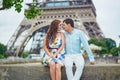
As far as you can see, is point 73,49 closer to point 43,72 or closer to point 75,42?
point 75,42

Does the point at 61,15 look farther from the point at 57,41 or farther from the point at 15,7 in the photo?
the point at 57,41

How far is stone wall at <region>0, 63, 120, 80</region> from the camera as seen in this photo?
7371 mm

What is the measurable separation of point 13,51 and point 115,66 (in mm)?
75067

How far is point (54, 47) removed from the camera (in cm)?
720

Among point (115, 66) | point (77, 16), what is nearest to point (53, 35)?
point (115, 66)

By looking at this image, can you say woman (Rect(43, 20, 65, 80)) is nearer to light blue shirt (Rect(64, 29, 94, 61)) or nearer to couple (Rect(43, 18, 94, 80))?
couple (Rect(43, 18, 94, 80))

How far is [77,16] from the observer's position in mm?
72312

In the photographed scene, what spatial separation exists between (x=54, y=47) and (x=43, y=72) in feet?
2.17

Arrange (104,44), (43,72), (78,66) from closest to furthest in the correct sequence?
(78,66) < (43,72) < (104,44)

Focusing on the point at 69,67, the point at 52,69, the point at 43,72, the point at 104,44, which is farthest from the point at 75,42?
the point at 104,44

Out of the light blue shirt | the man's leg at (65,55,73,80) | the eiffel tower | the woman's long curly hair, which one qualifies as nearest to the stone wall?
the man's leg at (65,55,73,80)

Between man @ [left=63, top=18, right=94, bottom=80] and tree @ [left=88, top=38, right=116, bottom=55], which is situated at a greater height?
man @ [left=63, top=18, right=94, bottom=80]

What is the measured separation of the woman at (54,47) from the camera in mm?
7070

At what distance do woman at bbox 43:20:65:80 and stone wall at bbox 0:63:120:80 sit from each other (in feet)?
1.24
